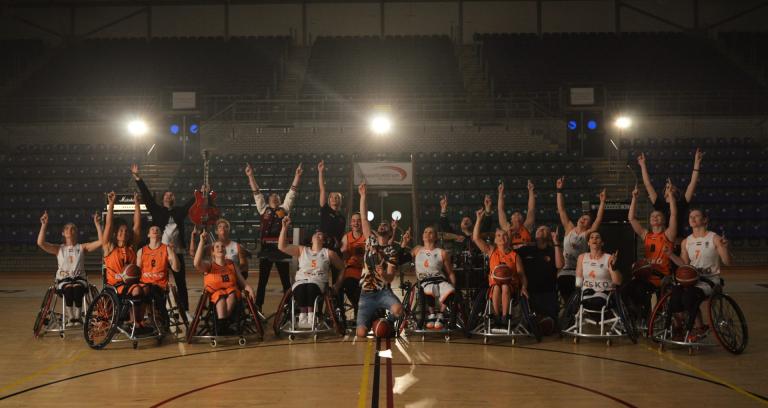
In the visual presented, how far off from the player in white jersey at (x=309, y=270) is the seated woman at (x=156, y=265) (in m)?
1.20

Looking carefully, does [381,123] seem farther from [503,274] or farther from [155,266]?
[503,274]

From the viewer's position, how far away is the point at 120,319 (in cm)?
686

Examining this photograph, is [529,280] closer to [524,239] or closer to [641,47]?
[524,239]

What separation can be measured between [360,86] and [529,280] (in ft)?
48.3

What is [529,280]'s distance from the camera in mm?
7668

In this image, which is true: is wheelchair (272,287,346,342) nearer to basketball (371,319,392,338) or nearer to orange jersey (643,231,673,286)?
basketball (371,319,392,338)

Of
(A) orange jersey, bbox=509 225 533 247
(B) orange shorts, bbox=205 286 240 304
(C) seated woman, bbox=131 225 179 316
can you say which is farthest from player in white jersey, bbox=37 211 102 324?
(A) orange jersey, bbox=509 225 533 247

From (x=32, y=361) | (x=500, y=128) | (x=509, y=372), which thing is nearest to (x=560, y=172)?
(x=500, y=128)

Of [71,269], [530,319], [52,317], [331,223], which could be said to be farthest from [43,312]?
[530,319]

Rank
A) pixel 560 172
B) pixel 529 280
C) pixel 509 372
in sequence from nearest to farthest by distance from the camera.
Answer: pixel 509 372
pixel 529 280
pixel 560 172

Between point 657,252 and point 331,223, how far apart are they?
3707 mm

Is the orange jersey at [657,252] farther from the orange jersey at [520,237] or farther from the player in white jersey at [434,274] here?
the player in white jersey at [434,274]

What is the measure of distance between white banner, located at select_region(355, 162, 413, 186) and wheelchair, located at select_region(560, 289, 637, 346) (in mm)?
10496

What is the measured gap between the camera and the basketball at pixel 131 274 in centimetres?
694
